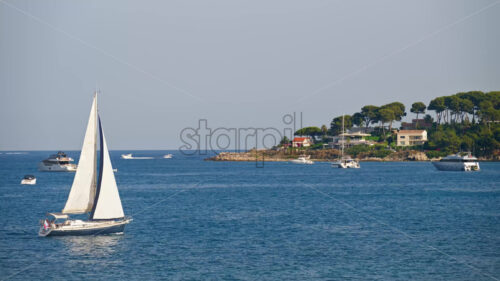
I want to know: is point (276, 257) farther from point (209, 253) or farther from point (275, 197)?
point (275, 197)

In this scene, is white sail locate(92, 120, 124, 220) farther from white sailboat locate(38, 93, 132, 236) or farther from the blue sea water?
the blue sea water

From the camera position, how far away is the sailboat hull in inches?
1908

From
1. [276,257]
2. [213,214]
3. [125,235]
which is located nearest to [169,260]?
[276,257]

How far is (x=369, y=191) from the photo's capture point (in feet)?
345

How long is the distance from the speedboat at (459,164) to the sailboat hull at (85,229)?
5455 inches

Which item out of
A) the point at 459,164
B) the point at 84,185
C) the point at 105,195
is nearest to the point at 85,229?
the point at 105,195

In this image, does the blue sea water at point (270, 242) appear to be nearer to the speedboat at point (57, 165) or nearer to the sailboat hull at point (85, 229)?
the sailboat hull at point (85, 229)

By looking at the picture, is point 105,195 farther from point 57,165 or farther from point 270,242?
point 57,165

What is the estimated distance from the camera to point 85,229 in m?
48.5

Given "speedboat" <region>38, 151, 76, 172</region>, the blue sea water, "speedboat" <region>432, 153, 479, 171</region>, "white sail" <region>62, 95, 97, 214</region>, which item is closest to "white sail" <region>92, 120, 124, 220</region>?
"white sail" <region>62, 95, 97, 214</region>

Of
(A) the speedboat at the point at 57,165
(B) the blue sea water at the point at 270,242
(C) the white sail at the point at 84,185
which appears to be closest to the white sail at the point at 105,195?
(C) the white sail at the point at 84,185

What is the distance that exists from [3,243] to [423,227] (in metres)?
41.6

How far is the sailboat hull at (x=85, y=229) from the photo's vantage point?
4847 cm

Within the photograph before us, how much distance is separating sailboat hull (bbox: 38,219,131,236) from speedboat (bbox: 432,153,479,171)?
455 feet
